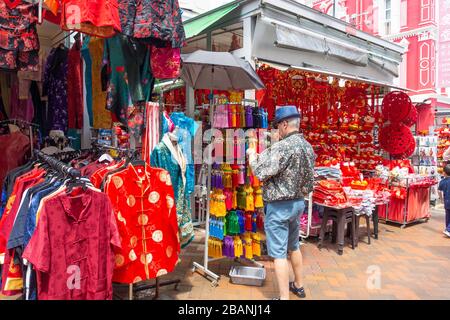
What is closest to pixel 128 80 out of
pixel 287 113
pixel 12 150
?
pixel 12 150

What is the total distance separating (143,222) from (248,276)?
153cm

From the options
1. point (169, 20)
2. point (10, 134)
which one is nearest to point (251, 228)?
point (169, 20)

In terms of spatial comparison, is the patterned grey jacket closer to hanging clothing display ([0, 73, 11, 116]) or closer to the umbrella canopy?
the umbrella canopy

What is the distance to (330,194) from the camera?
5047mm

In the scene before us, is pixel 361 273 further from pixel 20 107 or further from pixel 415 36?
pixel 415 36

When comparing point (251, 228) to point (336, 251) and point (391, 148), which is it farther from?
point (391, 148)

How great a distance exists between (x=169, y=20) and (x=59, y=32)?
230 cm

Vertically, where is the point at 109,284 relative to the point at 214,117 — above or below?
below

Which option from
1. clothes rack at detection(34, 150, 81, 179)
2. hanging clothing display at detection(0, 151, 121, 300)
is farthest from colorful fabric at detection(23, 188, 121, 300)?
clothes rack at detection(34, 150, 81, 179)

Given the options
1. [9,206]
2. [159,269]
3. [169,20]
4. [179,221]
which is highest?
[169,20]

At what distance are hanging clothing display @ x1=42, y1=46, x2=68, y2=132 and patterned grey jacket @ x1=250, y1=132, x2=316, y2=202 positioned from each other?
8.47 feet

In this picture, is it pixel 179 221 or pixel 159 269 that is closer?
pixel 159 269

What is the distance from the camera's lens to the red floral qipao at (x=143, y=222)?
2768 millimetres

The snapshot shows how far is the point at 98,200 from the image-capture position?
2.52m
